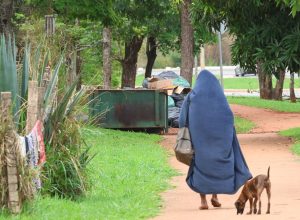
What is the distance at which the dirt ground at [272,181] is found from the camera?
10961 mm

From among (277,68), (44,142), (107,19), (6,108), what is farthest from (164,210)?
(107,19)

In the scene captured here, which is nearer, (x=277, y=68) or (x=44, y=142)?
(x=44, y=142)

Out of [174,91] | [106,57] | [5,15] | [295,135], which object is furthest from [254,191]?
[106,57]

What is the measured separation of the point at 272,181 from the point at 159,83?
17435 millimetres

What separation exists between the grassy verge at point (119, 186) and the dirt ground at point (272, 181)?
0.26 meters

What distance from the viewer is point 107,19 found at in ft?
80.2

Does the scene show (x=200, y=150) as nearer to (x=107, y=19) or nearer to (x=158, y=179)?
(x=158, y=179)

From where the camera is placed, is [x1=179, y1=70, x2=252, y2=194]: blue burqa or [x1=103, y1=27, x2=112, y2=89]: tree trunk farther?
[x1=103, y1=27, x2=112, y2=89]: tree trunk

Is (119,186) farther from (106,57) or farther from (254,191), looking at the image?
(106,57)

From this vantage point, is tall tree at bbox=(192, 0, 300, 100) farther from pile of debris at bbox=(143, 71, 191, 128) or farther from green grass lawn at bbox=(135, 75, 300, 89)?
green grass lawn at bbox=(135, 75, 300, 89)

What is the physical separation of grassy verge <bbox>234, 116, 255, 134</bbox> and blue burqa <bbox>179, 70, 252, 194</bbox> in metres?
15.4

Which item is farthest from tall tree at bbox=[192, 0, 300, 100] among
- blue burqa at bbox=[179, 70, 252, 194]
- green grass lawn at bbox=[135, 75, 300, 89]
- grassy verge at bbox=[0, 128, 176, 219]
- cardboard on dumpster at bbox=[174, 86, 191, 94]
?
green grass lawn at bbox=[135, 75, 300, 89]

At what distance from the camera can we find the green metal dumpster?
86.4ft

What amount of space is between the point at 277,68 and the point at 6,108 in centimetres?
1331
